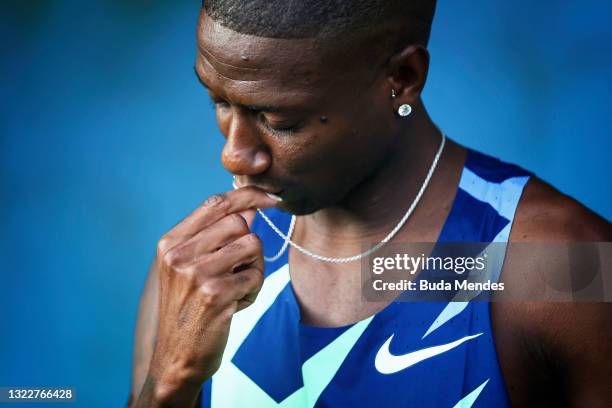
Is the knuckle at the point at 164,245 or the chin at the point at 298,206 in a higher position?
the chin at the point at 298,206

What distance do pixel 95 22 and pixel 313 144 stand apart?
1754 mm

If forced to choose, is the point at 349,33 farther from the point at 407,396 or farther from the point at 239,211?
the point at 407,396

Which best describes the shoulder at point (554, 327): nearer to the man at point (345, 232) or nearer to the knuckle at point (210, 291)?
the man at point (345, 232)

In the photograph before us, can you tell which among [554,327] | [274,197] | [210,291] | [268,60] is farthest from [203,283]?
[554,327]

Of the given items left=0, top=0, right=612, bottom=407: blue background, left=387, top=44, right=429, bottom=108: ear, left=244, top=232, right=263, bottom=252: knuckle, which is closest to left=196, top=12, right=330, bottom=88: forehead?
left=387, top=44, right=429, bottom=108: ear

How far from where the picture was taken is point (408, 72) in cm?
158

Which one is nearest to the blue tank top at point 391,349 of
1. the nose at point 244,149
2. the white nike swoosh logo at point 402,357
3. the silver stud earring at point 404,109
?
the white nike swoosh logo at point 402,357

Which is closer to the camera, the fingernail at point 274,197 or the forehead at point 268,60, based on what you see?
the forehead at point 268,60

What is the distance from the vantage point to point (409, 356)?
5.40ft

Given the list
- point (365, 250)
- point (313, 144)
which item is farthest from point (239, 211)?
A: point (365, 250)

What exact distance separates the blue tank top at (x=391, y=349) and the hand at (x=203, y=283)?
26 cm

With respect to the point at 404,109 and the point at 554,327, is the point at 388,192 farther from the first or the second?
the point at 554,327

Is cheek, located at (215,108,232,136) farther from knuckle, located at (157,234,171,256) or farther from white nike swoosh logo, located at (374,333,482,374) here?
white nike swoosh logo, located at (374,333,482,374)

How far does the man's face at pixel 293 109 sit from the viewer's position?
1.42 m
